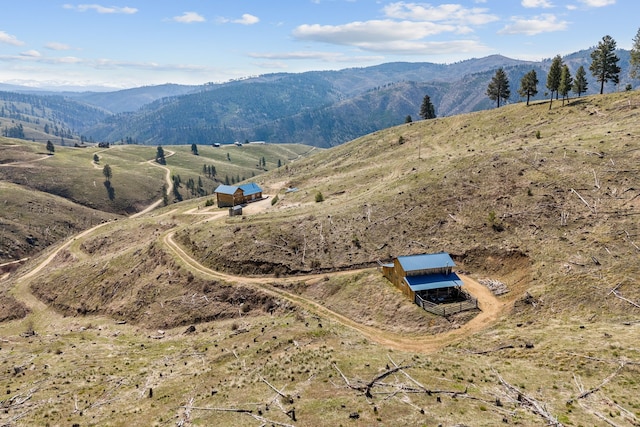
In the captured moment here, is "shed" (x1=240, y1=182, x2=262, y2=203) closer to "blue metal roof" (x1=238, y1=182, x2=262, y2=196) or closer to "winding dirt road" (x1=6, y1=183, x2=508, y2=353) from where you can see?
"blue metal roof" (x1=238, y1=182, x2=262, y2=196)

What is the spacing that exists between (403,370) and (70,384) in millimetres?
36465

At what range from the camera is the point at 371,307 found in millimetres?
56469

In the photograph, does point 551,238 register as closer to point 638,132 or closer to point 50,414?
point 638,132

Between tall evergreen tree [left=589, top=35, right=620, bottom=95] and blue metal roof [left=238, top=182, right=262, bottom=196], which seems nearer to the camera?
tall evergreen tree [left=589, top=35, right=620, bottom=95]

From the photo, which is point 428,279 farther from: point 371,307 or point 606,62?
point 606,62

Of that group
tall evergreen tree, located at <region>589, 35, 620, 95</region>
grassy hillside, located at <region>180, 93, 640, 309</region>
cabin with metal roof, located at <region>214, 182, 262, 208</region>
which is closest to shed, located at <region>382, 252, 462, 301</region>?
grassy hillside, located at <region>180, 93, 640, 309</region>

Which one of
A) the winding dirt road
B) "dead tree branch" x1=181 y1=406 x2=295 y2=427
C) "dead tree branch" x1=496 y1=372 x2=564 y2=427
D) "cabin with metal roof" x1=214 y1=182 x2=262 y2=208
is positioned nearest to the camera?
"dead tree branch" x1=496 y1=372 x2=564 y2=427

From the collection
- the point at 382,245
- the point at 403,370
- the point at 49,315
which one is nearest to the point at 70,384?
the point at 403,370

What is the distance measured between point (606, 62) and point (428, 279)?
100732 mm

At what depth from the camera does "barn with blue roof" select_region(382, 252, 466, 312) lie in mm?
54594

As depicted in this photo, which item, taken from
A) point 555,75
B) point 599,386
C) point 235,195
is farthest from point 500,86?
point 599,386

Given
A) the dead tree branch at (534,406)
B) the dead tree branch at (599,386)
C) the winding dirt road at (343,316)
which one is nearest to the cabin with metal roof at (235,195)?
the winding dirt road at (343,316)

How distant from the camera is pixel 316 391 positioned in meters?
35.2

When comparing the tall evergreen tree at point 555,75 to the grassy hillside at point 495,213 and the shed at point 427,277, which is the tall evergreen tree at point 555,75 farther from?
the shed at point 427,277
